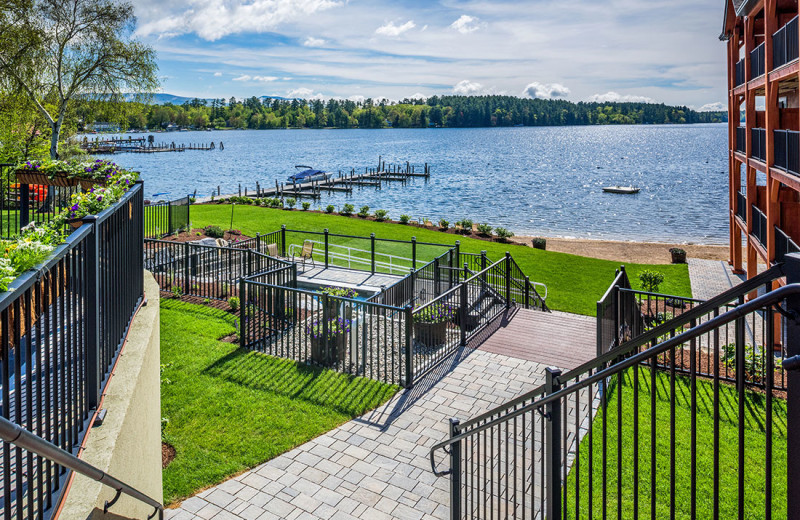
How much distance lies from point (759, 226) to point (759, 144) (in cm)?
267

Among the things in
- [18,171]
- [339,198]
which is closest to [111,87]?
[18,171]

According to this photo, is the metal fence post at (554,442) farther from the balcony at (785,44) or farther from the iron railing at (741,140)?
the iron railing at (741,140)

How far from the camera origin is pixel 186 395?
27.5ft

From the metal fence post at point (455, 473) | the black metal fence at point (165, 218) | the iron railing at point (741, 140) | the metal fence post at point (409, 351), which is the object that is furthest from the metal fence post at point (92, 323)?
→ the iron railing at point (741, 140)

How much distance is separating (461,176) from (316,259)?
65536 mm

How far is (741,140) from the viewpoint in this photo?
21.8 metres

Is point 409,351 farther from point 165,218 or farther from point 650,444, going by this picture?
point 165,218

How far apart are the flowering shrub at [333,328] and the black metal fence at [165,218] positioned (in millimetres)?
14195

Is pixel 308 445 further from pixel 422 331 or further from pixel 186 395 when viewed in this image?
pixel 422 331

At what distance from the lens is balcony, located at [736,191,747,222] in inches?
828

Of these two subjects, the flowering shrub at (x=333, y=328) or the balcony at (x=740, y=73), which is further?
the balcony at (x=740, y=73)

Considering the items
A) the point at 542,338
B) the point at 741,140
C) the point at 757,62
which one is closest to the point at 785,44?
the point at 757,62

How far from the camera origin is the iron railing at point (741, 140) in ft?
69.5

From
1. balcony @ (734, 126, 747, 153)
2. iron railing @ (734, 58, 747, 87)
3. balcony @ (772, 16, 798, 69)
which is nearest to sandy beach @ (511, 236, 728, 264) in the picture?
balcony @ (734, 126, 747, 153)
